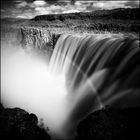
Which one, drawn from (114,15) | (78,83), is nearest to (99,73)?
(78,83)

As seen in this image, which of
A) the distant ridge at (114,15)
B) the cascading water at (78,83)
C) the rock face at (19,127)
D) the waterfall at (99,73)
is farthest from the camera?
the distant ridge at (114,15)

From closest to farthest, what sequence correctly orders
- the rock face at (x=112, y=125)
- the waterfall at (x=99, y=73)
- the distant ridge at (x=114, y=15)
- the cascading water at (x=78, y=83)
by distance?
the rock face at (x=112, y=125) → the waterfall at (x=99, y=73) → the cascading water at (x=78, y=83) → the distant ridge at (x=114, y=15)

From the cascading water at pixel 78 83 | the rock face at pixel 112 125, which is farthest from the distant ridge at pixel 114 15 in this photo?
the rock face at pixel 112 125

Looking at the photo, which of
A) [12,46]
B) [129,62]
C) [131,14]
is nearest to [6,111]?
[129,62]

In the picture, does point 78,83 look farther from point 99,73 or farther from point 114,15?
point 114,15

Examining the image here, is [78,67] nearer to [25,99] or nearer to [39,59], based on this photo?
[25,99]

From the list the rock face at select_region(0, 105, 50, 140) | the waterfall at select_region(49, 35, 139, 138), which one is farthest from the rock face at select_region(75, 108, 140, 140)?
→ the rock face at select_region(0, 105, 50, 140)

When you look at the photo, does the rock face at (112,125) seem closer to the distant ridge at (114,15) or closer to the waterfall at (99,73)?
the waterfall at (99,73)
